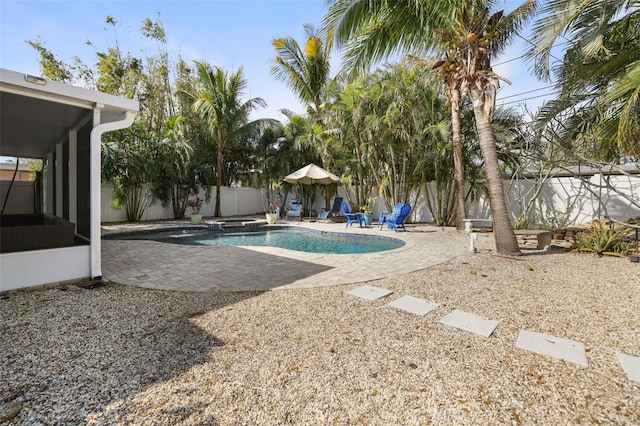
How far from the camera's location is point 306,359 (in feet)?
7.55

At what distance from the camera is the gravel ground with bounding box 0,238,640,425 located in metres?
1.74

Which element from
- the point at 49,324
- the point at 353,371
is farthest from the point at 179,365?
the point at 49,324

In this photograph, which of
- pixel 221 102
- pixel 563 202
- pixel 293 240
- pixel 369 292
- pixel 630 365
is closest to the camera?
pixel 630 365

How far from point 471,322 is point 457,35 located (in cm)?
582

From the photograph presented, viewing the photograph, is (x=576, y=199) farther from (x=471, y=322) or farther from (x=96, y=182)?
(x=96, y=182)

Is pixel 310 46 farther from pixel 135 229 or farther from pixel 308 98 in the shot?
pixel 135 229

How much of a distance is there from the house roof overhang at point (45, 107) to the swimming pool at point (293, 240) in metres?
3.91

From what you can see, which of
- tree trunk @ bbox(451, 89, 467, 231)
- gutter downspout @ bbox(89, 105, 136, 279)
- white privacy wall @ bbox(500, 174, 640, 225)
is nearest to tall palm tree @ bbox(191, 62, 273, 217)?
tree trunk @ bbox(451, 89, 467, 231)

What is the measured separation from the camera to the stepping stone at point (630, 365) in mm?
2070

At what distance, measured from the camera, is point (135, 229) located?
9.92 m

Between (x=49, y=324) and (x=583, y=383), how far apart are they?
4.57m

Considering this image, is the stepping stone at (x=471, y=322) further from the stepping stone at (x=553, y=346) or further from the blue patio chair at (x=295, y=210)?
the blue patio chair at (x=295, y=210)

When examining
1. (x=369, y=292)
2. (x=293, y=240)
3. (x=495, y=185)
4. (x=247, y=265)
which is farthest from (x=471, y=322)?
(x=293, y=240)

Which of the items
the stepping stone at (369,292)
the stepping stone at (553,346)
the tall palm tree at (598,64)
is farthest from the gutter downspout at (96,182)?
the tall palm tree at (598,64)
